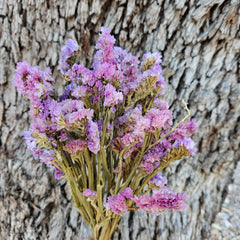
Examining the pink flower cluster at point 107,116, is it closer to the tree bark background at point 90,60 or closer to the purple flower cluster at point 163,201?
the purple flower cluster at point 163,201

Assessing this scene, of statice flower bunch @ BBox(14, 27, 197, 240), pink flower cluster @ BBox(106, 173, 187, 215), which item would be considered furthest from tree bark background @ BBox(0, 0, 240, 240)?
pink flower cluster @ BBox(106, 173, 187, 215)

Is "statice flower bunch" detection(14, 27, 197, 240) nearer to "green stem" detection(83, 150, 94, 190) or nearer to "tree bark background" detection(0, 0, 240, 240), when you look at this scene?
"green stem" detection(83, 150, 94, 190)

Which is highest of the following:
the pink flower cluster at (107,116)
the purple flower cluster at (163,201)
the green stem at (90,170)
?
the pink flower cluster at (107,116)

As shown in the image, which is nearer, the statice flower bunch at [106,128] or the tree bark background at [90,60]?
the statice flower bunch at [106,128]

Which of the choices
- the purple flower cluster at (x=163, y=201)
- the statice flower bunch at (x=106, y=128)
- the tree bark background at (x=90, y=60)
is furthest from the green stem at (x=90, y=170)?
the tree bark background at (x=90, y=60)

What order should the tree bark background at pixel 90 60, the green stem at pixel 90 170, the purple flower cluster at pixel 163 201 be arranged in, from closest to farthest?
1. the purple flower cluster at pixel 163 201
2. the green stem at pixel 90 170
3. the tree bark background at pixel 90 60

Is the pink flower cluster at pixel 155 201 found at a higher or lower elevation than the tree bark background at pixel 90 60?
lower

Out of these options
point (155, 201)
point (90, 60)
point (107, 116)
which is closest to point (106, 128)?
A: point (107, 116)
